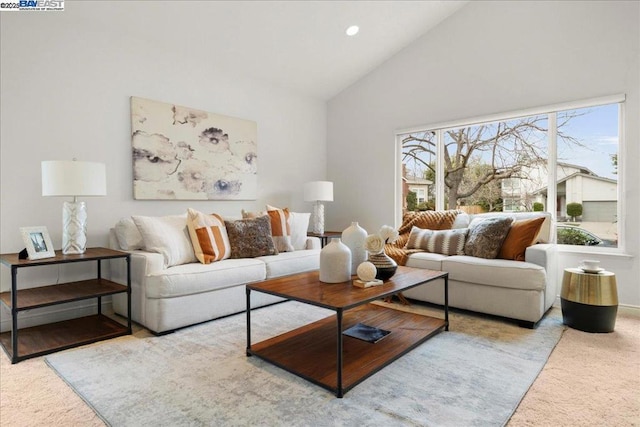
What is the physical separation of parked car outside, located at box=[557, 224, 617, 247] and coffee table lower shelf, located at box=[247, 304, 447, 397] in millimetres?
1833

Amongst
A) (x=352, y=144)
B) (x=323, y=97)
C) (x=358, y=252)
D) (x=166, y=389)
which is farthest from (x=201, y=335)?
(x=323, y=97)

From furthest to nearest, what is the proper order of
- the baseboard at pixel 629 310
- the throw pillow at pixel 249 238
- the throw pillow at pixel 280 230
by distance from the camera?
the throw pillow at pixel 280 230
the throw pillow at pixel 249 238
the baseboard at pixel 629 310

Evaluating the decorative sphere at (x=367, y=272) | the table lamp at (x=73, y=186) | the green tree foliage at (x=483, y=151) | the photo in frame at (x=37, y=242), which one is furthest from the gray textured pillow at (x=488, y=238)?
the photo in frame at (x=37, y=242)

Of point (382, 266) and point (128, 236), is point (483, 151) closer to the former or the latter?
point (382, 266)

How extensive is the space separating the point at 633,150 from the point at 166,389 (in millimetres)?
4059

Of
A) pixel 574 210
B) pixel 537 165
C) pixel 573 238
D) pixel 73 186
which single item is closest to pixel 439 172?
pixel 537 165

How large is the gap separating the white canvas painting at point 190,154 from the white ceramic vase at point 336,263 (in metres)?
2.08

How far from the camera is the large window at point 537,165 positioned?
3480 millimetres

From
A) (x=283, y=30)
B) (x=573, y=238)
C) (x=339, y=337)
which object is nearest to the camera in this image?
(x=339, y=337)

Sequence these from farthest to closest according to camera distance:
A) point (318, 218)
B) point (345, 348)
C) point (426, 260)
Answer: point (318, 218)
point (426, 260)
point (345, 348)

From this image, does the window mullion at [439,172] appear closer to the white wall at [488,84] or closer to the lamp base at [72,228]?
the white wall at [488,84]

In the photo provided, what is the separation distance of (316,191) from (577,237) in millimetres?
2830

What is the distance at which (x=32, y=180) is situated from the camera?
2910 millimetres

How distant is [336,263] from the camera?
94.3 inches
